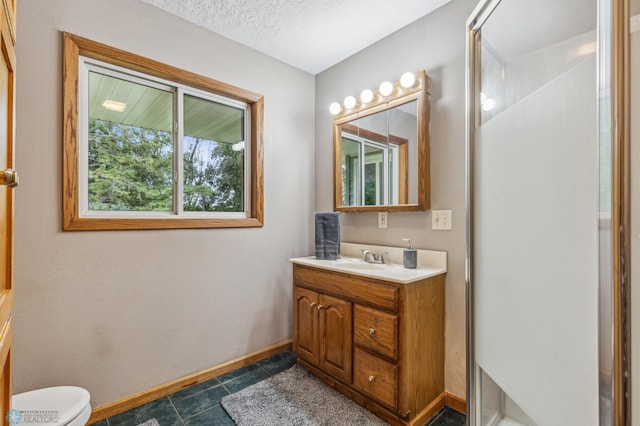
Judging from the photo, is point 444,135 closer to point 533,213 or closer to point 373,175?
point 373,175

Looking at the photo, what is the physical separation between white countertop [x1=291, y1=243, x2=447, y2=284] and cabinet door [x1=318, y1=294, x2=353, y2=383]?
22cm

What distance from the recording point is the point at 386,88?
6.54 ft

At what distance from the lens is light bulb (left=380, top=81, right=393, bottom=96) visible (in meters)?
1.98

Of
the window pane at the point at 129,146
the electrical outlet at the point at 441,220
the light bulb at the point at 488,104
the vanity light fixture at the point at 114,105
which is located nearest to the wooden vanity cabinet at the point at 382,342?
the electrical outlet at the point at 441,220

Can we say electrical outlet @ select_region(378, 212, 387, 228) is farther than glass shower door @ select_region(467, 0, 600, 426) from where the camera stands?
Yes

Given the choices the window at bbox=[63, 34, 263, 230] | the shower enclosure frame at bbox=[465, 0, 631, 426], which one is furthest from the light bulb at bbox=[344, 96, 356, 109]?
the shower enclosure frame at bbox=[465, 0, 631, 426]

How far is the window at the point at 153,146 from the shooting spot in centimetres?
160

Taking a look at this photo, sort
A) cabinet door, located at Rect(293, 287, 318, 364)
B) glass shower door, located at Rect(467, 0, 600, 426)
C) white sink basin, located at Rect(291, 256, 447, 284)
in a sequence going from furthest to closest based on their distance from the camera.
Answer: cabinet door, located at Rect(293, 287, 318, 364)
white sink basin, located at Rect(291, 256, 447, 284)
glass shower door, located at Rect(467, 0, 600, 426)

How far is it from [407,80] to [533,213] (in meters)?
1.31

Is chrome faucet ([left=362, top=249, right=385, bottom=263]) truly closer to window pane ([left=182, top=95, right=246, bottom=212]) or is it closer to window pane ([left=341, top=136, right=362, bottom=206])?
window pane ([left=341, top=136, right=362, bottom=206])

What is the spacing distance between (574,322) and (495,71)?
95cm

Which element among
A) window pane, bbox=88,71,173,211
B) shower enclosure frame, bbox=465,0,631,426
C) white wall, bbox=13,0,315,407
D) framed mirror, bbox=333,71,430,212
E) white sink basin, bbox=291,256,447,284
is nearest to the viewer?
shower enclosure frame, bbox=465,0,631,426

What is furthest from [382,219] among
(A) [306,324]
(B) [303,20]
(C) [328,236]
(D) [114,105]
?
(D) [114,105]

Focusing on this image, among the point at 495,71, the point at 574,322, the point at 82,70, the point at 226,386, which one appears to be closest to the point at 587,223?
the point at 574,322
